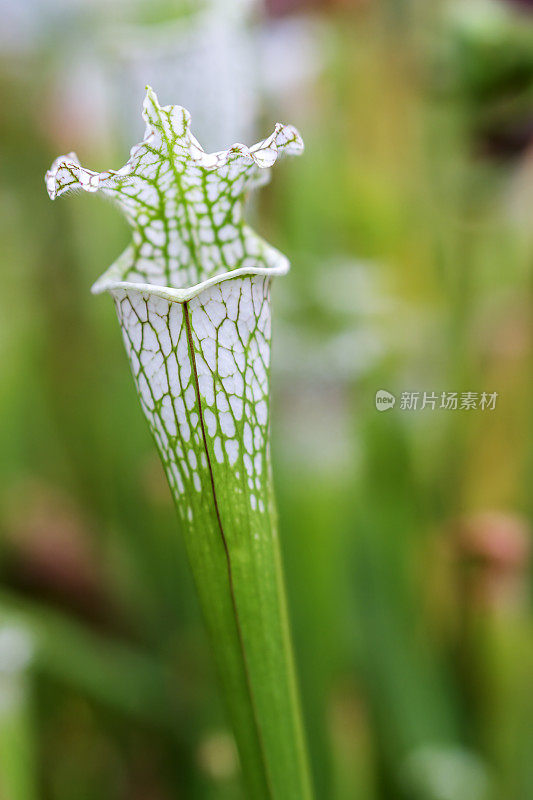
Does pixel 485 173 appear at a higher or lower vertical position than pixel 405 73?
lower

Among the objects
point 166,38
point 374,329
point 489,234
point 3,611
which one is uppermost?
point 166,38

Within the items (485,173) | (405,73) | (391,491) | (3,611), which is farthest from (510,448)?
(405,73)

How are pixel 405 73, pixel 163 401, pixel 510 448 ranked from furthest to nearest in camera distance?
1. pixel 405 73
2. pixel 510 448
3. pixel 163 401

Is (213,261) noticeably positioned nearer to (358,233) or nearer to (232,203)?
(232,203)

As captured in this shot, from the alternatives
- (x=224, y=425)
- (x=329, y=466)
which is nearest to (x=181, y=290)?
(x=224, y=425)

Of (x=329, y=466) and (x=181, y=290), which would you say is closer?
(x=181, y=290)

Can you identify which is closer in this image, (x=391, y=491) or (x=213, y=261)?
(x=213, y=261)

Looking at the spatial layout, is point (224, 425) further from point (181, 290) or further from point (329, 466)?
point (329, 466)
